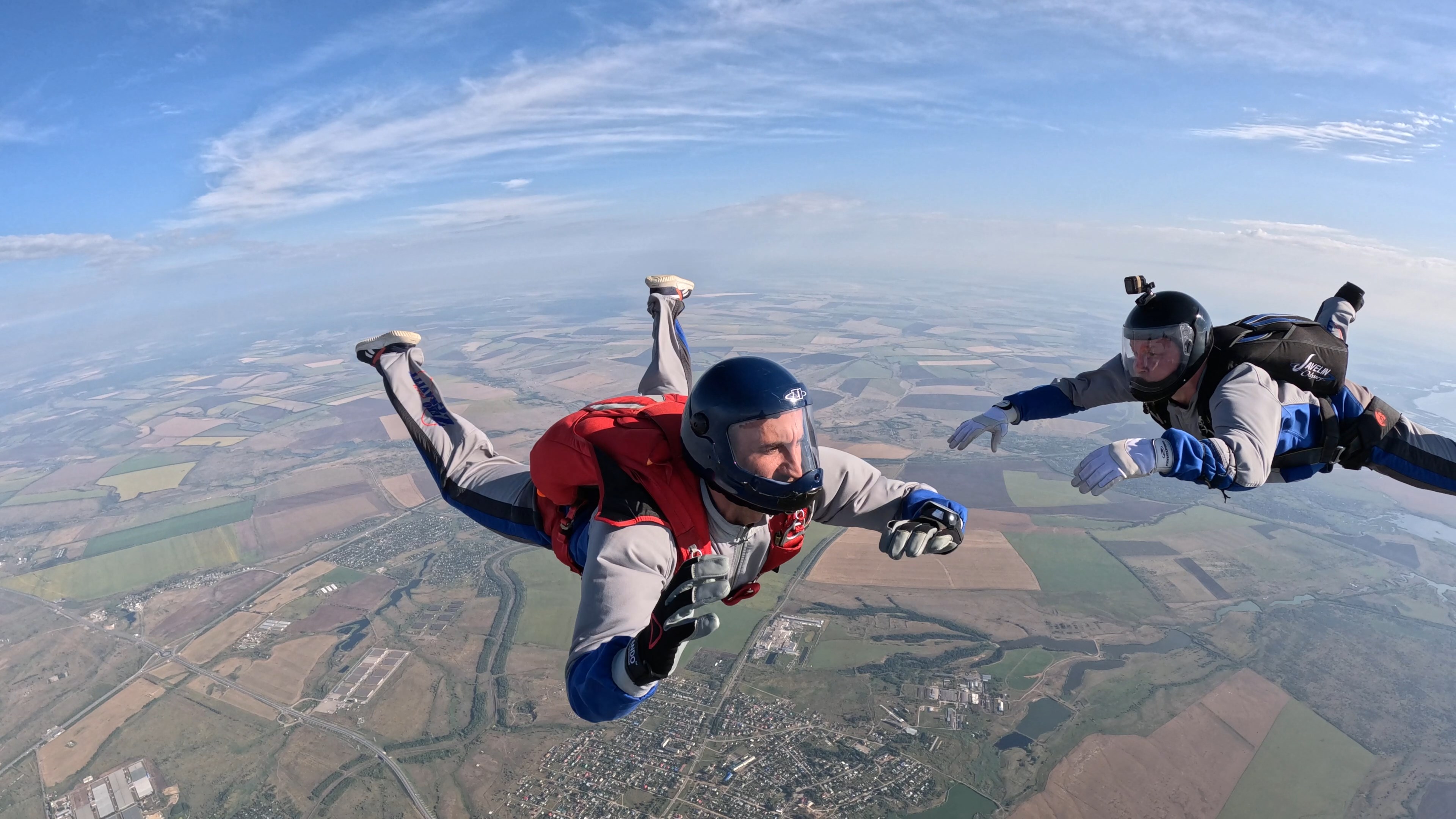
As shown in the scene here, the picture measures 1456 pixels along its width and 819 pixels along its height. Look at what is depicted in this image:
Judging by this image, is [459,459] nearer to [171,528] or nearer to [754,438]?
[754,438]

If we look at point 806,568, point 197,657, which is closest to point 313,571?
point 197,657

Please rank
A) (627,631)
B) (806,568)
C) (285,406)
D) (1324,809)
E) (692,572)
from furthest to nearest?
1. (285,406)
2. (806,568)
3. (1324,809)
4. (627,631)
5. (692,572)

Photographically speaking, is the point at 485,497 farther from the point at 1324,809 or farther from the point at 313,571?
the point at 313,571

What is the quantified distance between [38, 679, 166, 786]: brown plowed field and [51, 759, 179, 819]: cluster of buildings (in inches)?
53.1

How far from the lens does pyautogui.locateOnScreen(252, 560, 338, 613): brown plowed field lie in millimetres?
25453

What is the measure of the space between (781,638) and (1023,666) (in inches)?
320

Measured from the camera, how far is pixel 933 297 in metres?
109

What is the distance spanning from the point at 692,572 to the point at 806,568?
24268 mm

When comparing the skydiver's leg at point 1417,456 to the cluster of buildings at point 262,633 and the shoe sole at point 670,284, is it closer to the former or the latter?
the shoe sole at point 670,284

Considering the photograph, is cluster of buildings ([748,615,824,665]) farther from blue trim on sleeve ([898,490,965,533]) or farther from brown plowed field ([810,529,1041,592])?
blue trim on sleeve ([898,490,965,533])

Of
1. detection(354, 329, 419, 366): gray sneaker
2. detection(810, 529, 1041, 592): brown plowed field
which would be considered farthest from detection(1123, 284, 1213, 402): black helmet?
detection(810, 529, 1041, 592): brown plowed field

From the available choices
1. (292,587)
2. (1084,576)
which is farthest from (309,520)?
(1084,576)

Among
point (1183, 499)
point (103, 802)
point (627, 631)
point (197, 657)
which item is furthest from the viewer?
point (1183, 499)

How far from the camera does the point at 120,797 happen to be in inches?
644
